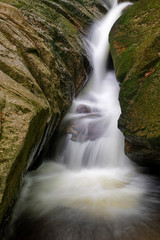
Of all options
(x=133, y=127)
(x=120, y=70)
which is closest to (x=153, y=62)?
(x=120, y=70)

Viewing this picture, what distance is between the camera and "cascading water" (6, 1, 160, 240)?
2578 mm

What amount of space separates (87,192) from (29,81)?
9.20ft

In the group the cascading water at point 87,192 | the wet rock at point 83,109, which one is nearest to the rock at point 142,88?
the cascading water at point 87,192

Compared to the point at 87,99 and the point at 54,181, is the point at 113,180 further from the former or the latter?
the point at 87,99

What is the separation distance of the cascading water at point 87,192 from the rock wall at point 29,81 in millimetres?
913

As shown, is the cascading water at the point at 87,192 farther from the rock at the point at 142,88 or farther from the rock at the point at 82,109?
the rock at the point at 142,88

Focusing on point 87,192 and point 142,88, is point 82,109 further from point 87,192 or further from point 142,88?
point 87,192

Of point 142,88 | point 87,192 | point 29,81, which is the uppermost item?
point 142,88

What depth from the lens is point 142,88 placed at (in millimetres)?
4020

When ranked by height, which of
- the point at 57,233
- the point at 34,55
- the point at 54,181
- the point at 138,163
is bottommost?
the point at 57,233

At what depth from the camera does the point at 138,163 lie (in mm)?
4621

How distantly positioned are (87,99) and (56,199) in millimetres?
5894

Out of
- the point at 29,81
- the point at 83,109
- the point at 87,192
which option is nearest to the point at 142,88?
the point at 29,81

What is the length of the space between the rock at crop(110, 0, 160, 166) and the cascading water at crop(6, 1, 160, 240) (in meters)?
1.01
